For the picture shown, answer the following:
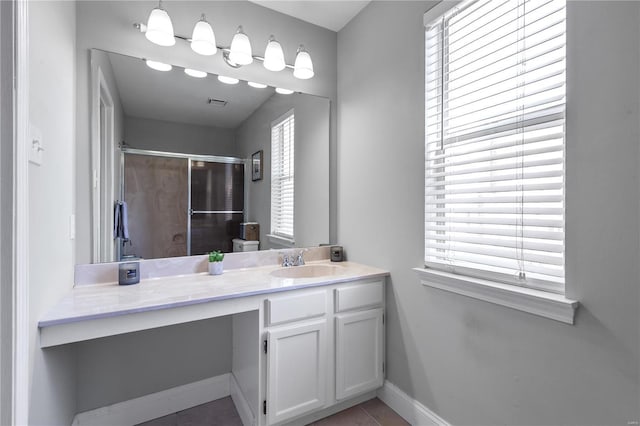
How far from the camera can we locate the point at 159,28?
1598mm

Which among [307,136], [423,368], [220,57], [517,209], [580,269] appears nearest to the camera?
[580,269]

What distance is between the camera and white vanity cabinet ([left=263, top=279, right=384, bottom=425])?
151 centimetres

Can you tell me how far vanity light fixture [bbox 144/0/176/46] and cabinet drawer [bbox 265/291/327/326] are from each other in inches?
58.0

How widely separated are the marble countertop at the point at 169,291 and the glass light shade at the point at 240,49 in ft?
4.29

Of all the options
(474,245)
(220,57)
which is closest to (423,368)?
(474,245)

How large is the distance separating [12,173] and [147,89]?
119cm

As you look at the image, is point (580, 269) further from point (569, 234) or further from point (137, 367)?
point (137, 367)

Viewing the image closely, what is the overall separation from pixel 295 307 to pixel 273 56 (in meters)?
1.55

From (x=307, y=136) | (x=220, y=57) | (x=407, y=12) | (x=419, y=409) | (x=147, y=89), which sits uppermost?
(x=407, y=12)

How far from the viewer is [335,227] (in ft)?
7.79

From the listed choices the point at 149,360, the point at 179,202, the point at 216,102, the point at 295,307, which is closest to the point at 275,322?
the point at 295,307

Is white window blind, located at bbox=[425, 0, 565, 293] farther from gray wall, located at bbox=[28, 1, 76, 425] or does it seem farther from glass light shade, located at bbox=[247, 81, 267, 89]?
gray wall, located at bbox=[28, 1, 76, 425]

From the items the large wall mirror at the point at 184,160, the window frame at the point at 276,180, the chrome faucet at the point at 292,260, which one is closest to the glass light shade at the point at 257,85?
the large wall mirror at the point at 184,160

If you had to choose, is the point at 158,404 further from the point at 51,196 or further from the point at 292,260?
the point at 51,196
